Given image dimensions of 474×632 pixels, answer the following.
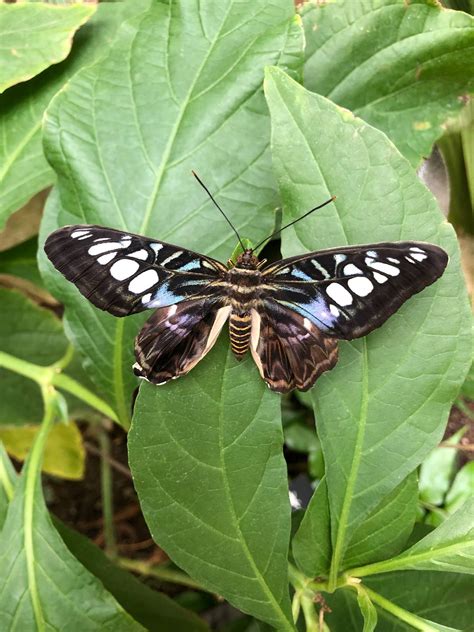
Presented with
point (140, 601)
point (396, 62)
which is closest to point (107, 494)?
point (140, 601)

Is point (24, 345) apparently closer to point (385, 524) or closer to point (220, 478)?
point (220, 478)

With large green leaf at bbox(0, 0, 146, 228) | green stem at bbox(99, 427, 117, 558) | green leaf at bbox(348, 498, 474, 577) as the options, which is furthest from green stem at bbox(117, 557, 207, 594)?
large green leaf at bbox(0, 0, 146, 228)

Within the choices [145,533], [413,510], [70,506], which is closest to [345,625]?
[413,510]

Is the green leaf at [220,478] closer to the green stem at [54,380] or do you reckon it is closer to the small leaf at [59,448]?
the green stem at [54,380]

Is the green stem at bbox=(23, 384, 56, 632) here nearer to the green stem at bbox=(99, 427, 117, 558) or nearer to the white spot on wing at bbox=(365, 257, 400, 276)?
the green stem at bbox=(99, 427, 117, 558)

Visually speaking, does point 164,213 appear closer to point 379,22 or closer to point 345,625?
point 379,22
